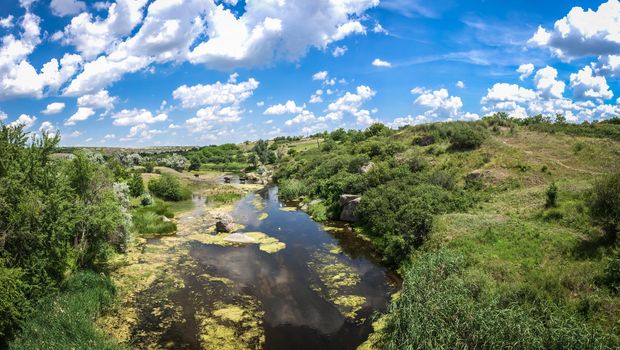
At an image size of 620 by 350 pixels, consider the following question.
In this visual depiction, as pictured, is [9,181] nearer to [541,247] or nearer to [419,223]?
[419,223]

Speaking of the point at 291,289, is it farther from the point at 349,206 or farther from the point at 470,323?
the point at 349,206

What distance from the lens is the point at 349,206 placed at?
47.1m

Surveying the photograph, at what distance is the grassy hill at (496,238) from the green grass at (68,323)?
48.6 feet

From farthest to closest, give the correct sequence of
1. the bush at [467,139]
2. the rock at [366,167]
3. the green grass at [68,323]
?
1. the rock at [366,167]
2. the bush at [467,139]
3. the green grass at [68,323]

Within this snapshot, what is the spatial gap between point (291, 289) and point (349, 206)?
2130cm

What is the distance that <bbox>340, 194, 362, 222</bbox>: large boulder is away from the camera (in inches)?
1817

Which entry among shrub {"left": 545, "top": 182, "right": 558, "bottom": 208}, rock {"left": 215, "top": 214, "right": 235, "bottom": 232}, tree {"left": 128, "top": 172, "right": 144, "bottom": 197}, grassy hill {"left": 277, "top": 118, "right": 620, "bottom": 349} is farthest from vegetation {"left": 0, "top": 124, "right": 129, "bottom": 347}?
shrub {"left": 545, "top": 182, "right": 558, "bottom": 208}

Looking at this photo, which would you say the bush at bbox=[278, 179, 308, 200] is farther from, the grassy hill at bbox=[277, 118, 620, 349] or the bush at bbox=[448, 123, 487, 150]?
the bush at bbox=[448, 123, 487, 150]

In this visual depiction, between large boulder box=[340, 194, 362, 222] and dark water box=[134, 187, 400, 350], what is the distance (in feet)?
14.8

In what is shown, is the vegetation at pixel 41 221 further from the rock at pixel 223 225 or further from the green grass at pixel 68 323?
the rock at pixel 223 225

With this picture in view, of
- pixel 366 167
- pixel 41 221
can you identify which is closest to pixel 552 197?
pixel 366 167

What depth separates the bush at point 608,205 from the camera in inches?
843

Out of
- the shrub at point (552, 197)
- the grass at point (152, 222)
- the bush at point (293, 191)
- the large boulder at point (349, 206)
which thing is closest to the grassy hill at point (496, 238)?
the shrub at point (552, 197)

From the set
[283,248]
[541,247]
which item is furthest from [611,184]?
[283,248]
